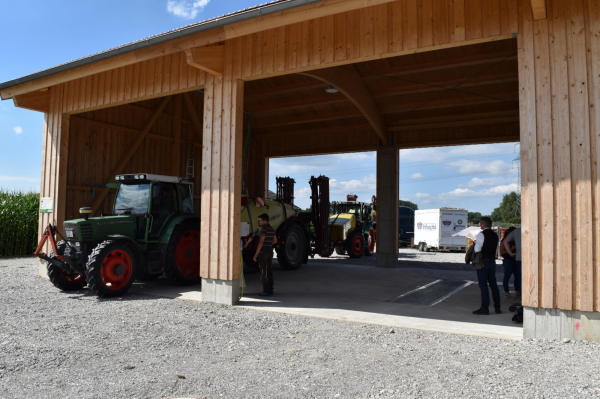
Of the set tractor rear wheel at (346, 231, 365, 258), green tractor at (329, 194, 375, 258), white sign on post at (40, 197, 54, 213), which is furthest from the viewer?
tractor rear wheel at (346, 231, 365, 258)

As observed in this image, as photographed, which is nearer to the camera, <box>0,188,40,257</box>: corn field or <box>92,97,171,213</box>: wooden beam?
<box>92,97,171,213</box>: wooden beam

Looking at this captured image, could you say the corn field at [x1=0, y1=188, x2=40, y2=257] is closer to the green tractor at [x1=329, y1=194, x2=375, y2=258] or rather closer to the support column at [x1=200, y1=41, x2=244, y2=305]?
the green tractor at [x1=329, y1=194, x2=375, y2=258]

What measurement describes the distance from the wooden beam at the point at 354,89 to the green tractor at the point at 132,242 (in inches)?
149

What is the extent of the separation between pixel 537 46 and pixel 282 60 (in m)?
3.75

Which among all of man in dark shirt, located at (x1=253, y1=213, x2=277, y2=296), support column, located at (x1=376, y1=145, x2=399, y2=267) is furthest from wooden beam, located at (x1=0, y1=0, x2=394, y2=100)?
support column, located at (x1=376, y1=145, x2=399, y2=267)

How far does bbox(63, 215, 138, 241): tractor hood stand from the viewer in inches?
323

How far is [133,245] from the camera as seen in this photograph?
8.48 m

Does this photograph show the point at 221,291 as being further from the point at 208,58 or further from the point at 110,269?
the point at 208,58

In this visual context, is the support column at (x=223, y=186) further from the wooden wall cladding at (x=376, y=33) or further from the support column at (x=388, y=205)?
the support column at (x=388, y=205)

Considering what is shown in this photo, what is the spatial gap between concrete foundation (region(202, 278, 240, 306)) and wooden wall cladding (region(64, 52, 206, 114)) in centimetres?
356

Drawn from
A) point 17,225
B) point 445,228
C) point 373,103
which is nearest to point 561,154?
point 373,103

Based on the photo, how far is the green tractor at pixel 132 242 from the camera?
8.03 metres

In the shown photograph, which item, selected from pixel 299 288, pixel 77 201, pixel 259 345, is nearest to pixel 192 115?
pixel 77 201

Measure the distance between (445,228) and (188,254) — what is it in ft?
60.8
